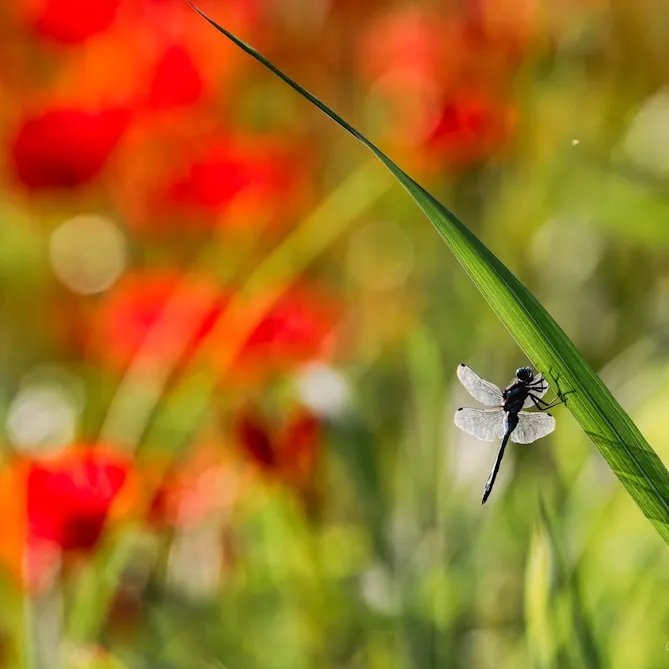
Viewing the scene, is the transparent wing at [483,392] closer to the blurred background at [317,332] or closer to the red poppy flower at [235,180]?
the blurred background at [317,332]

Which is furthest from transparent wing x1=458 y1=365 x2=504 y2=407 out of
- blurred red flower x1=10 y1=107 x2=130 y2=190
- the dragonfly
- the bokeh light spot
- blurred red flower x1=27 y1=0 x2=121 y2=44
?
the bokeh light spot

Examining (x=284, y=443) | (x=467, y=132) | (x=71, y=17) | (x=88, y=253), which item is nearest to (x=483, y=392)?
(x=284, y=443)

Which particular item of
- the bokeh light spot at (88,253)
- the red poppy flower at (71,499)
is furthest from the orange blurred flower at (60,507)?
the bokeh light spot at (88,253)

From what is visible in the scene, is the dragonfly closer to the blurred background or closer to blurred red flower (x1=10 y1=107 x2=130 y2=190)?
the blurred background

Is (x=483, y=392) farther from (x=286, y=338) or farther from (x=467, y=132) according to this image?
(x=467, y=132)

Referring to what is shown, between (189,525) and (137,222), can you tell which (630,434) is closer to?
(189,525)

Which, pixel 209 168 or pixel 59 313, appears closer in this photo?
pixel 209 168

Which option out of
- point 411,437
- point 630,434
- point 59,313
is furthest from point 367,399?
point 630,434
